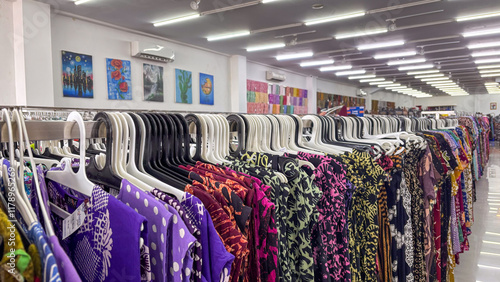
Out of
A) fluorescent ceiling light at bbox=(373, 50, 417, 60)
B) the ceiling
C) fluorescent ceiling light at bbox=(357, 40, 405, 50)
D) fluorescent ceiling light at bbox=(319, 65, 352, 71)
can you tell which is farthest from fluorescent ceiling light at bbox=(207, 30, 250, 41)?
fluorescent ceiling light at bbox=(319, 65, 352, 71)

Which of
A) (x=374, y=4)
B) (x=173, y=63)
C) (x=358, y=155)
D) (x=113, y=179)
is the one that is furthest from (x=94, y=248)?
(x=173, y=63)

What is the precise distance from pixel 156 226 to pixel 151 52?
6.71 metres

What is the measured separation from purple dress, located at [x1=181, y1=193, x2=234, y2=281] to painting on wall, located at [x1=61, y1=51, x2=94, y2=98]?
590cm

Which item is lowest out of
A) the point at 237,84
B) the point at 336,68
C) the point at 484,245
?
the point at 484,245

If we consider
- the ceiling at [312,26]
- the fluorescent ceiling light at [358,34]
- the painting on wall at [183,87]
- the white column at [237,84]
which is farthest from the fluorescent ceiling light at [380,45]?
the painting on wall at [183,87]

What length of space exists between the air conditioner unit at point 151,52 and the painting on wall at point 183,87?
0.56 m

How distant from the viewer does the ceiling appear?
5.55 m

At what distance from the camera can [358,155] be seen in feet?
5.18

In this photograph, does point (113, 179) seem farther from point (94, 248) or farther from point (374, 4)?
point (374, 4)

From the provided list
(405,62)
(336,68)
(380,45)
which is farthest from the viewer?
(336,68)

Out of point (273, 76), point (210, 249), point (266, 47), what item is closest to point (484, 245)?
point (210, 249)

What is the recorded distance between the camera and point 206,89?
866cm

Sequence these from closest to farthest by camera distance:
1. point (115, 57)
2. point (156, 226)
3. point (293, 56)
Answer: point (156, 226), point (115, 57), point (293, 56)

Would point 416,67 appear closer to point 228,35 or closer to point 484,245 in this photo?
point 228,35
